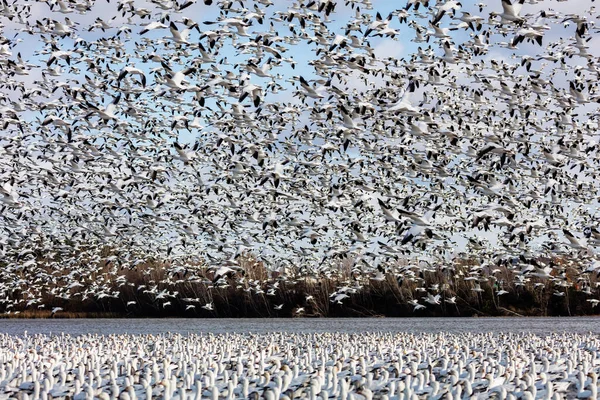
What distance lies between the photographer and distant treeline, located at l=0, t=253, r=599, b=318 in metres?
48.0

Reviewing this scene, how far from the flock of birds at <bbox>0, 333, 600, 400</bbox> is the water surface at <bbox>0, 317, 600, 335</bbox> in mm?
10389

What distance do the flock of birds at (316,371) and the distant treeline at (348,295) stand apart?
52.8ft

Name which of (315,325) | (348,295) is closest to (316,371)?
(315,325)

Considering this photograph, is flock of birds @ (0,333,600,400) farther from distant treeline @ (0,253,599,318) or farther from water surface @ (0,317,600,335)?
distant treeline @ (0,253,599,318)

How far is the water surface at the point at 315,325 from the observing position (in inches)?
1654

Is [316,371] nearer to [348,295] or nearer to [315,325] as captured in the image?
[315,325]

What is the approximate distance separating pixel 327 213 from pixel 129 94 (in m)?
10.8

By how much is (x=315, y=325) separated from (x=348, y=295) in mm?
5308

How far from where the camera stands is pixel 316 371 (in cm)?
2048

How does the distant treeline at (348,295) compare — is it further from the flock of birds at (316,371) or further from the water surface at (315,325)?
the flock of birds at (316,371)

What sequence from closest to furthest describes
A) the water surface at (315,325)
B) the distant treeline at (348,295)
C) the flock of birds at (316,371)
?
the flock of birds at (316,371) → the water surface at (315,325) → the distant treeline at (348,295)

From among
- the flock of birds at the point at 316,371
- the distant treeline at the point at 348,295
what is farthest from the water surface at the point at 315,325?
the flock of birds at the point at 316,371

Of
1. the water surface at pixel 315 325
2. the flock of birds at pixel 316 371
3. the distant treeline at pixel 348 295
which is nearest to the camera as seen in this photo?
the flock of birds at pixel 316 371

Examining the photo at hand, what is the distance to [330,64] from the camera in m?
25.9
